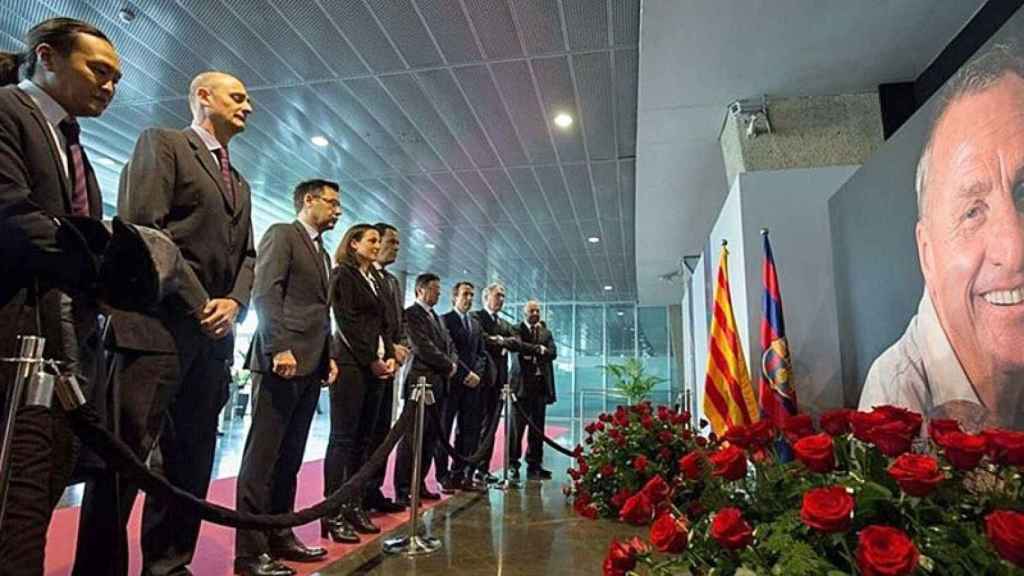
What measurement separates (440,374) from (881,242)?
2.59m

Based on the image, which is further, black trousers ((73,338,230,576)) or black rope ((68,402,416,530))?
black trousers ((73,338,230,576))

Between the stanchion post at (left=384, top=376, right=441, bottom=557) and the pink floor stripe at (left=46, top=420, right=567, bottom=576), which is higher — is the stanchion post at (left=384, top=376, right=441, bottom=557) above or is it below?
above

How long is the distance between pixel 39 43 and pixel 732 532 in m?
1.76

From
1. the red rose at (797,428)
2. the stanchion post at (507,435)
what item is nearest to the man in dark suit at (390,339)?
the stanchion post at (507,435)

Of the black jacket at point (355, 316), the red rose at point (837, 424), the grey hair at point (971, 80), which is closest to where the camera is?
the red rose at point (837, 424)

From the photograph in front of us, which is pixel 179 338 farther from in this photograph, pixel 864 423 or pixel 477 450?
pixel 477 450

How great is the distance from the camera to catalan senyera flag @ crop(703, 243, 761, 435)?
323 cm

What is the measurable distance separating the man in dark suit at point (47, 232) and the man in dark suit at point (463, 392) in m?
3.08

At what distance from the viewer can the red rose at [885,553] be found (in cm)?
71

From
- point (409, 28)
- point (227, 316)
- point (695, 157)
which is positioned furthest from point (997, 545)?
point (695, 157)

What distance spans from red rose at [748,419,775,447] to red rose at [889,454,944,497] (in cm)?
29

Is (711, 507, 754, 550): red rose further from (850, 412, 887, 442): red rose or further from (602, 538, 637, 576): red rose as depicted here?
(850, 412, 887, 442): red rose

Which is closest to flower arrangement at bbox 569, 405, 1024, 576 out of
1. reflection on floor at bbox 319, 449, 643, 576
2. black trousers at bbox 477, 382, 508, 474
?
reflection on floor at bbox 319, 449, 643, 576

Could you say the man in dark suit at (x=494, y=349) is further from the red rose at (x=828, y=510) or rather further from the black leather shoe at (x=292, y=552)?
the red rose at (x=828, y=510)
